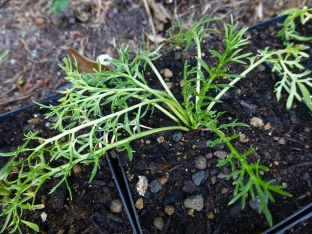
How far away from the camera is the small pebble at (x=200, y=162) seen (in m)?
1.04

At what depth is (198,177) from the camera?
3.38 feet

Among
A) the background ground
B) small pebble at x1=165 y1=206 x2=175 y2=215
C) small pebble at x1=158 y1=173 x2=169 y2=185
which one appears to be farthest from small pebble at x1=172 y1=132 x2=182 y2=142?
the background ground

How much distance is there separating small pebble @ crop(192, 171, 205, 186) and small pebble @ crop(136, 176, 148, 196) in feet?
0.54

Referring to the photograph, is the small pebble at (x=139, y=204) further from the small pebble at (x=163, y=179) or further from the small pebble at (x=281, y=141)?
the small pebble at (x=281, y=141)

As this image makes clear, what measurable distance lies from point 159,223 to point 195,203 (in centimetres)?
13

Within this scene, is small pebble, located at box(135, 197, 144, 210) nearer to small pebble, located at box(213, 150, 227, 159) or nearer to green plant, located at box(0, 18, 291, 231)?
green plant, located at box(0, 18, 291, 231)

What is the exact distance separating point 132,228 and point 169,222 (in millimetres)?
122

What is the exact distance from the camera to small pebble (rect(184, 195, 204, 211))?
99 centimetres

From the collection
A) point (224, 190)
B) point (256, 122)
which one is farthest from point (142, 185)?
point (256, 122)

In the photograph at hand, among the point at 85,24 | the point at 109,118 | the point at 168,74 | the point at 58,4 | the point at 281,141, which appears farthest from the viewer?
the point at 85,24

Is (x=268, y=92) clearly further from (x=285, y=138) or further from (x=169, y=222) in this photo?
(x=169, y=222)

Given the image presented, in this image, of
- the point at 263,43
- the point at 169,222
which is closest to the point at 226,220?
the point at 169,222

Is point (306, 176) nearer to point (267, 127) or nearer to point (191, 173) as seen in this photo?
point (267, 127)

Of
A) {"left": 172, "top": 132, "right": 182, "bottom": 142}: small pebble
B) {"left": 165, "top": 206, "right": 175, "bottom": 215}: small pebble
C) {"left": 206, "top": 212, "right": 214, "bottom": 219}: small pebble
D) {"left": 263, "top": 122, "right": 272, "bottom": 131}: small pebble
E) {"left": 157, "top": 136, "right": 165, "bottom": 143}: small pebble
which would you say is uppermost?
{"left": 157, "top": 136, "right": 165, "bottom": 143}: small pebble
